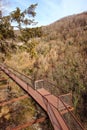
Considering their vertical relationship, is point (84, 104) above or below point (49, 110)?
below

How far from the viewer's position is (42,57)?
23.8 m

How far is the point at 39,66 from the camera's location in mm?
22125

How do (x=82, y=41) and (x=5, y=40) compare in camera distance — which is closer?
(x=5, y=40)

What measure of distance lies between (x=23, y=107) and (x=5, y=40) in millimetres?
7613

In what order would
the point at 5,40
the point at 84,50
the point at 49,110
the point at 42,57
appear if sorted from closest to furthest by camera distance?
the point at 49,110
the point at 5,40
the point at 84,50
the point at 42,57

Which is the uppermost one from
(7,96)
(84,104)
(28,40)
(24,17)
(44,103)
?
(24,17)

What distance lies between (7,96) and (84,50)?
12.6m

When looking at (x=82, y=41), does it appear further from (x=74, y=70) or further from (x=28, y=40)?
(x=28, y=40)

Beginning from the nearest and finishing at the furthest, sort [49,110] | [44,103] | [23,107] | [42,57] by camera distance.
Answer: [49,110] < [44,103] < [23,107] < [42,57]

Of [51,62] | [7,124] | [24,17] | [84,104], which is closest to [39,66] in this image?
[51,62]

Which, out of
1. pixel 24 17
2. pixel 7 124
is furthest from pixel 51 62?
A: pixel 7 124

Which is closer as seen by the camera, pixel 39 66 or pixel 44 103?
pixel 44 103

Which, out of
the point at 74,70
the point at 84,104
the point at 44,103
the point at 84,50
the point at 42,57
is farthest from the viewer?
the point at 42,57

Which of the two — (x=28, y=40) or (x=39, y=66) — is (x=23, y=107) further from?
(x=39, y=66)
